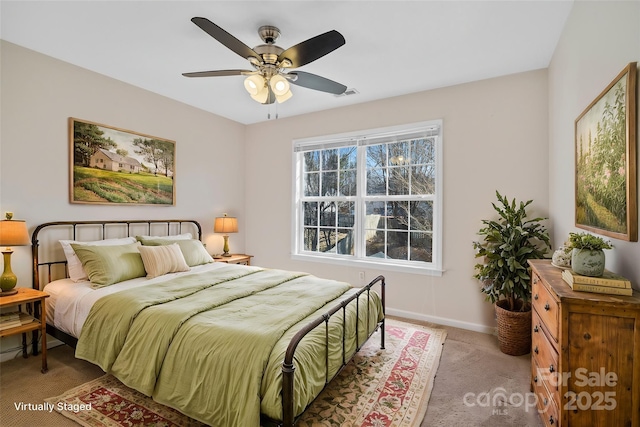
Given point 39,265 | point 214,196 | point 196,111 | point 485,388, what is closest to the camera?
point 485,388

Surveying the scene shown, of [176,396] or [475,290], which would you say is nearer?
[176,396]

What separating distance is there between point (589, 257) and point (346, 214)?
295cm

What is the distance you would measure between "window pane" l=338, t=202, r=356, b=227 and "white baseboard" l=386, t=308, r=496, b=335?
1249mm

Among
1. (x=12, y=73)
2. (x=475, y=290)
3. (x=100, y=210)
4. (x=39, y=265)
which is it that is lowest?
(x=475, y=290)

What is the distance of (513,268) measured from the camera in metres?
2.73

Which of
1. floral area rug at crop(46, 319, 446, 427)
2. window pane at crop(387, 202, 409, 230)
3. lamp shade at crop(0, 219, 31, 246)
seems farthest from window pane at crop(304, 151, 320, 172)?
lamp shade at crop(0, 219, 31, 246)

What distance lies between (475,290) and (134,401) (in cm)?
329

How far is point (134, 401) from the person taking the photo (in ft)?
6.95

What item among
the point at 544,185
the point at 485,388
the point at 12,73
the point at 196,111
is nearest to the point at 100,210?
the point at 12,73

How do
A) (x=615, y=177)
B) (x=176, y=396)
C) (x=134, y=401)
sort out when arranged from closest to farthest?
(x=615, y=177), (x=176, y=396), (x=134, y=401)

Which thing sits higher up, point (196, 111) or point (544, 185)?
point (196, 111)

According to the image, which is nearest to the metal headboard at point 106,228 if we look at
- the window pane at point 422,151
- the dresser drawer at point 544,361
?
the window pane at point 422,151

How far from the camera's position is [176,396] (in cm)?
175

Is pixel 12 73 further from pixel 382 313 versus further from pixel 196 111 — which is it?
pixel 382 313
